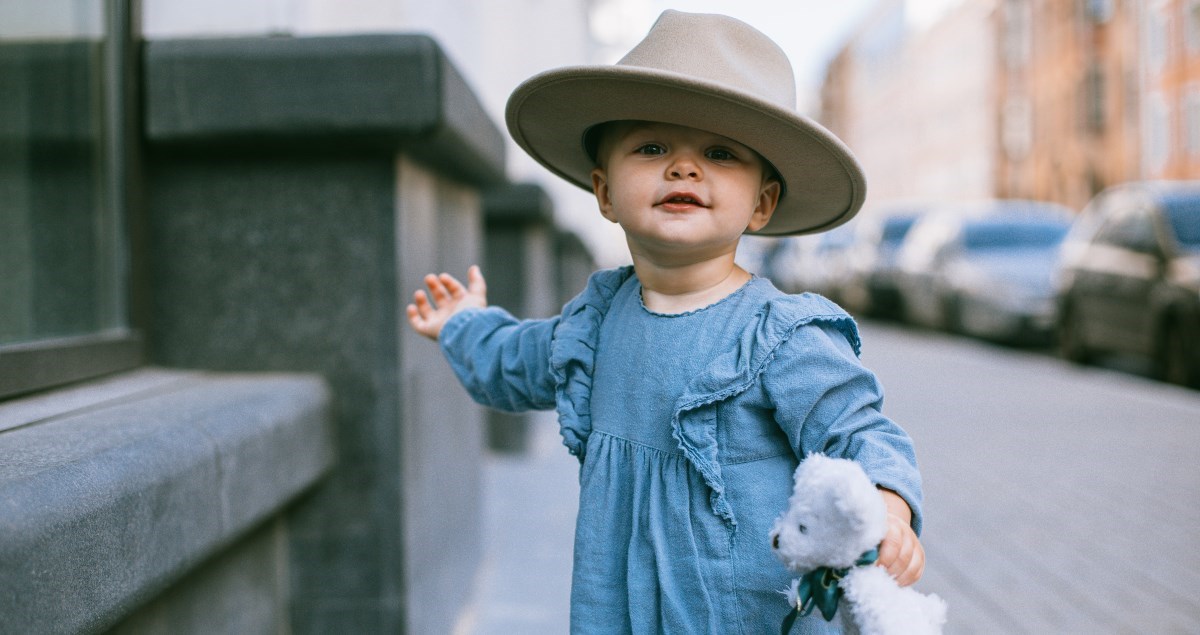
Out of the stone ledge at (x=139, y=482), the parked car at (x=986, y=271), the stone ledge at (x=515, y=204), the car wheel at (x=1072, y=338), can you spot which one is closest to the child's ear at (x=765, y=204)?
the stone ledge at (x=139, y=482)

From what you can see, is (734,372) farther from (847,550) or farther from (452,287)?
(452,287)

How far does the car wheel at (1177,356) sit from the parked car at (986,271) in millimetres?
3192

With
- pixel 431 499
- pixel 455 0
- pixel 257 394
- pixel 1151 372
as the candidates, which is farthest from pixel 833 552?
pixel 1151 372

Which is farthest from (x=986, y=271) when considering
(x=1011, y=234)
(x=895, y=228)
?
(x=895, y=228)

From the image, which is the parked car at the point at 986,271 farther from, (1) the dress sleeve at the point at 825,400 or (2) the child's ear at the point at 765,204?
(1) the dress sleeve at the point at 825,400

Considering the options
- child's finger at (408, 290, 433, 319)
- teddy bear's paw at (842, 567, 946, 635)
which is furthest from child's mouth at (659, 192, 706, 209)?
child's finger at (408, 290, 433, 319)

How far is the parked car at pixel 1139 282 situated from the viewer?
846cm

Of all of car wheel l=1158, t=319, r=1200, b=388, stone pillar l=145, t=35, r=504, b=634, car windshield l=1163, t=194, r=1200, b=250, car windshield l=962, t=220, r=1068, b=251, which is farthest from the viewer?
car windshield l=962, t=220, r=1068, b=251

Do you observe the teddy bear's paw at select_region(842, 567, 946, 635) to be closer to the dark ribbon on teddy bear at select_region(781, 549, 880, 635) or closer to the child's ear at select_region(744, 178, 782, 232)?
the dark ribbon on teddy bear at select_region(781, 549, 880, 635)

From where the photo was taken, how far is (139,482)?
1.74 m

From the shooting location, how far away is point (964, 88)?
56.2 meters

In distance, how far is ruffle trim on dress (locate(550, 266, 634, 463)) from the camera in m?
2.00

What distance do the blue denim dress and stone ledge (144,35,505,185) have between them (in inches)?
34.2

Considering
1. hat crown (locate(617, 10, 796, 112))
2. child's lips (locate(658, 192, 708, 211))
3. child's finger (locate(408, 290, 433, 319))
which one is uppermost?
hat crown (locate(617, 10, 796, 112))
